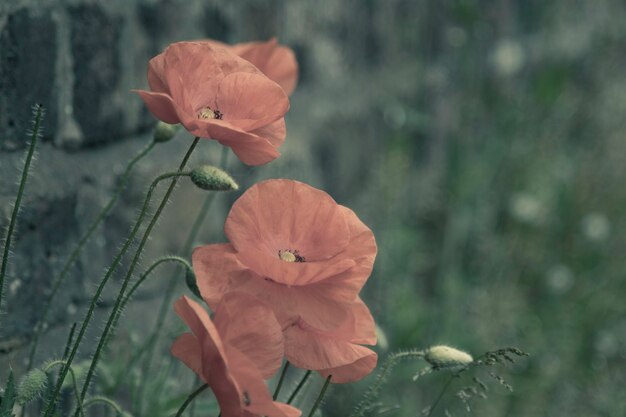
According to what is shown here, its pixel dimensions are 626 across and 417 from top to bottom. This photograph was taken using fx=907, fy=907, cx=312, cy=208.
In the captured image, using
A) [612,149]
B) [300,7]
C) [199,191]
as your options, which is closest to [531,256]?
[612,149]

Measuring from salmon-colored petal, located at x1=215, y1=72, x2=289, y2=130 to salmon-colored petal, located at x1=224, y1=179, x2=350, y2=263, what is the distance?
0.07 meters

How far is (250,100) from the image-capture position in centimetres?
102

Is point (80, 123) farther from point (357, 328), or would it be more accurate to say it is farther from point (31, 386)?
point (357, 328)

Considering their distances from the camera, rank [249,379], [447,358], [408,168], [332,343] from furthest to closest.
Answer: [408,168] → [447,358] → [332,343] → [249,379]

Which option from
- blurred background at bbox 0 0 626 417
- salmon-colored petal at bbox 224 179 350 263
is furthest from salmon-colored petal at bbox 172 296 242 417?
blurred background at bbox 0 0 626 417

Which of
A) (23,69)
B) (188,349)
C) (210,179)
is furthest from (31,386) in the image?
(23,69)

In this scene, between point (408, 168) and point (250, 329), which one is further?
point (408, 168)

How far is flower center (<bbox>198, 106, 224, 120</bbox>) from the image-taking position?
1042 mm

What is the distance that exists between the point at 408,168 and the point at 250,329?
2331 millimetres

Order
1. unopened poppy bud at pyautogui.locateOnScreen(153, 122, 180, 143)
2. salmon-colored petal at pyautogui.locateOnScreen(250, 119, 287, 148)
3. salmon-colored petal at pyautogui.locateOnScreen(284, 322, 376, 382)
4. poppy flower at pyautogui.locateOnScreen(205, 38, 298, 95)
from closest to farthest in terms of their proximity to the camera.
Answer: salmon-colored petal at pyautogui.locateOnScreen(284, 322, 376, 382) < salmon-colored petal at pyautogui.locateOnScreen(250, 119, 287, 148) < unopened poppy bud at pyautogui.locateOnScreen(153, 122, 180, 143) < poppy flower at pyautogui.locateOnScreen(205, 38, 298, 95)

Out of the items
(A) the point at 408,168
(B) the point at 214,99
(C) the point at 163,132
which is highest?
(B) the point at 214,99

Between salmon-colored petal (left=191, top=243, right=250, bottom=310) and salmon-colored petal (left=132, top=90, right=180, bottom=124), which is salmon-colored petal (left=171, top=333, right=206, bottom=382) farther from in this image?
salmon-colored petal (left=132, top=90, right=180, bottom=124)

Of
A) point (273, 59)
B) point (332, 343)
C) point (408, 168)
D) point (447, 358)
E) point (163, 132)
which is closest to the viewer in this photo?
point (332, 343)

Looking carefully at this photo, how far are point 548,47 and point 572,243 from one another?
1.11 metres
